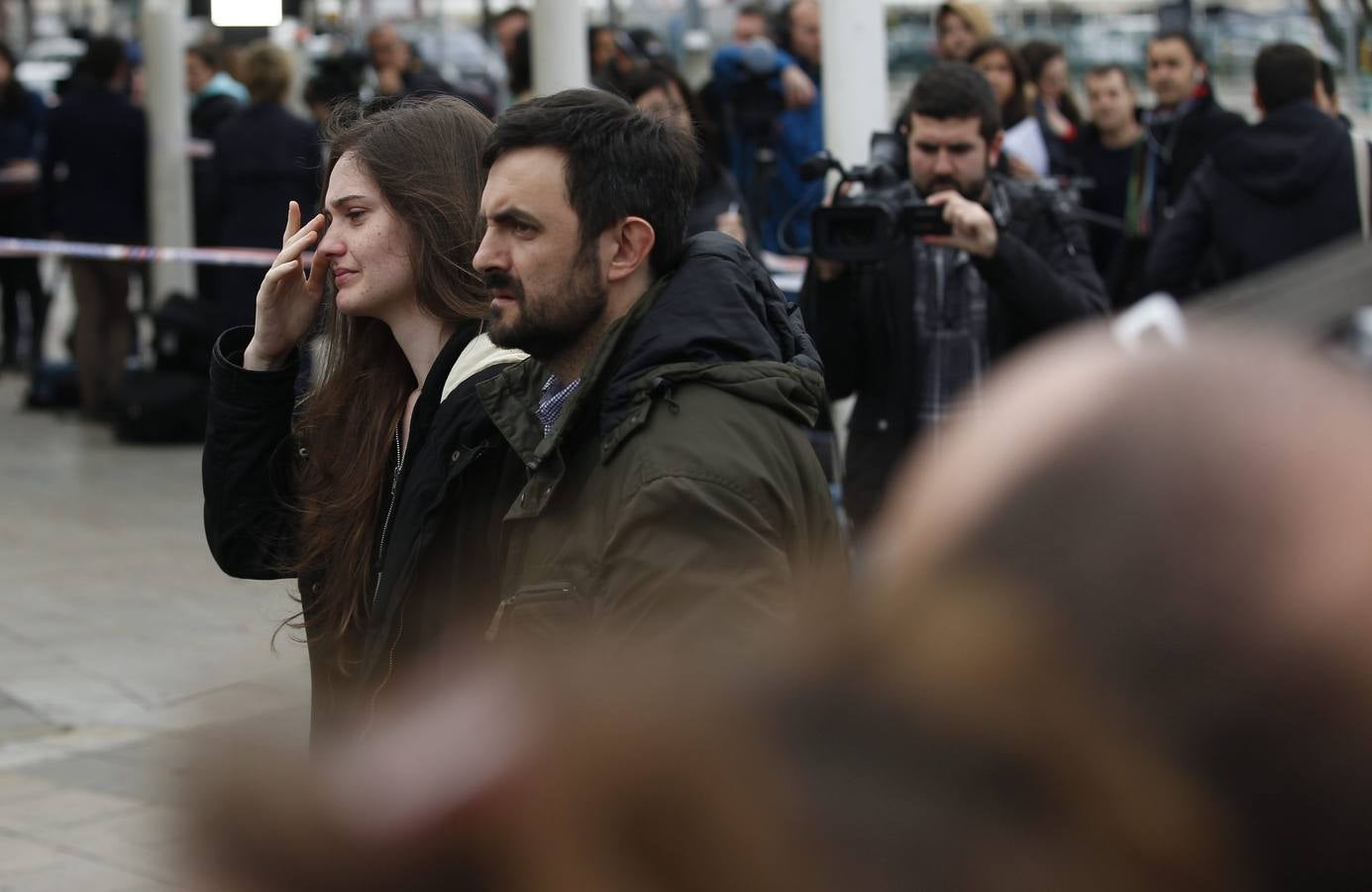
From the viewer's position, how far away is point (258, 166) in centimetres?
1045

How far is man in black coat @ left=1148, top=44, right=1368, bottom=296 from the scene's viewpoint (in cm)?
684

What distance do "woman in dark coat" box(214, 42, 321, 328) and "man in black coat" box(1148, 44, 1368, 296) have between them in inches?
193

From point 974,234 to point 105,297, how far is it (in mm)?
8143

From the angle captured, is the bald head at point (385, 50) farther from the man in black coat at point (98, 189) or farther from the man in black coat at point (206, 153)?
the man in black coat at point (98, 189)

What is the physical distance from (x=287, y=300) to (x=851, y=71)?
3.94 m

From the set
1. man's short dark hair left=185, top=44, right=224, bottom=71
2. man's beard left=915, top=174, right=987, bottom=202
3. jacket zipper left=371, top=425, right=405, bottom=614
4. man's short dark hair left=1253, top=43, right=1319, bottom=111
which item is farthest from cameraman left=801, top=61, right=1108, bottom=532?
man's short dark hair left=185, top=44, right=224, bottom=71

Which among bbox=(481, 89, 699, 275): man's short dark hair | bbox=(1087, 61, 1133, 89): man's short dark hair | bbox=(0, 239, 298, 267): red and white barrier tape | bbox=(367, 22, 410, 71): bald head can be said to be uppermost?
bbox=(367, 22, 410, 71): bald head

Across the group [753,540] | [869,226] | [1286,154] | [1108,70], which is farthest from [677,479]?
[1108,70]

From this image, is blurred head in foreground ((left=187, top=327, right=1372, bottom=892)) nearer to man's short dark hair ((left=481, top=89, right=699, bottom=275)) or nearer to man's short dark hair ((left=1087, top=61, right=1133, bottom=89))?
man's short dark hair ((left=481, top=89, right=699, bottom=275))

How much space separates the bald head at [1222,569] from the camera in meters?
0.97

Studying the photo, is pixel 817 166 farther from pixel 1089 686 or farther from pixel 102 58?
pixel 102 58

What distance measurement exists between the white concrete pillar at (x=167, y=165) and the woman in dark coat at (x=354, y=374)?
857cm

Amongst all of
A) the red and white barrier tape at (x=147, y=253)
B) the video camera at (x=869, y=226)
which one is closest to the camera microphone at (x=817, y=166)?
the video camera at (x=869, y=226)

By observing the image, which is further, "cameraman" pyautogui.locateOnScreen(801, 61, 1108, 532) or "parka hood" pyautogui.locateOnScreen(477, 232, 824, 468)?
"cameraman" pyautogui.locateOnScreen(801, 61, 1108, 532)
